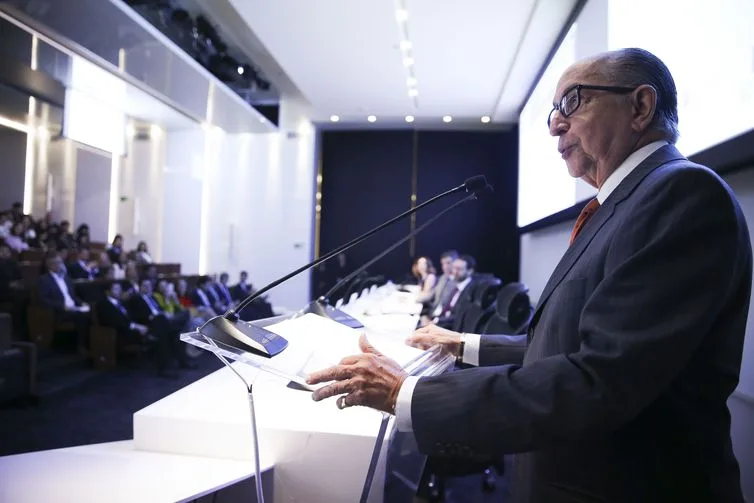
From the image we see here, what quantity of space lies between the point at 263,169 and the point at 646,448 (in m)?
10.1

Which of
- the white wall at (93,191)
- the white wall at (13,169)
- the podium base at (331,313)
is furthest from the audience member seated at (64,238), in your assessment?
the podium base at (331,313)

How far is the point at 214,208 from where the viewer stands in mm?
10477

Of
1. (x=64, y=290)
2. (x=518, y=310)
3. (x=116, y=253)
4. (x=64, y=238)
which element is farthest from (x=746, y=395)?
(x=64, y=238)

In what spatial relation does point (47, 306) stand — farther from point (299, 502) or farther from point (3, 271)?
point (299, 502)

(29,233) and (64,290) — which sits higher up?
(29,233)

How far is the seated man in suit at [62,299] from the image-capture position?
510cm

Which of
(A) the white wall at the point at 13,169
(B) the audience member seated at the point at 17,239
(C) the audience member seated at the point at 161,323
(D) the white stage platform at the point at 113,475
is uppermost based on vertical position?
(A) the white wall at the point at 13,169

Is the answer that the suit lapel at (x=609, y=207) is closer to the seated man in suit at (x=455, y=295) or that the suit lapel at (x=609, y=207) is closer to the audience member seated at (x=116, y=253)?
the seated man in suit at (x=455, y=295)

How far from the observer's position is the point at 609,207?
921 mm

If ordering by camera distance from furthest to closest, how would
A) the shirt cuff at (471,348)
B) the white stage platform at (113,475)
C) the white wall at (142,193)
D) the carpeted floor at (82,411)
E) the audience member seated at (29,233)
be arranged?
the white wall at (142,193) → the audience member seated at (29,233) → the carpeted floor at (82,411) → the shirt cuff at (471,348) → the white stage platform at (113,475)

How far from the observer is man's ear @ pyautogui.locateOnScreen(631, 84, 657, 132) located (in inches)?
36.6

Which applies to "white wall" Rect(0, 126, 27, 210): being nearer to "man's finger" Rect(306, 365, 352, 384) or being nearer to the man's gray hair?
"man's finger" Rect(306, 365, 352, 384)

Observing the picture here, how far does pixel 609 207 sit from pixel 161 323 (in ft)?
16.6

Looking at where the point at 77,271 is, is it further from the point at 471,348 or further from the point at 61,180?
the point at 471,348
